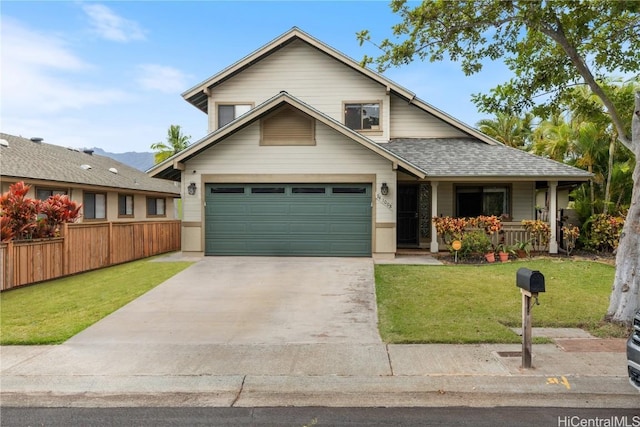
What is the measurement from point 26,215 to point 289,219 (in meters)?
7.36

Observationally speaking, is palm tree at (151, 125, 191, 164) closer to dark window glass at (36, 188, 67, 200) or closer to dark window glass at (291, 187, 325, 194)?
dark window glass at (36, 188, 67, 200)

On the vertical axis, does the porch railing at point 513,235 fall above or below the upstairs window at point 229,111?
below

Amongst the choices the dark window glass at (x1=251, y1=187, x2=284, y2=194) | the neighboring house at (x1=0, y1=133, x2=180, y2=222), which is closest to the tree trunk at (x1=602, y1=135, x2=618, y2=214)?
the dark window glass at (x1=251, y1=187, x2=284, y2=194)

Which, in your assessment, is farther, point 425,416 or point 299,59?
point 299,59

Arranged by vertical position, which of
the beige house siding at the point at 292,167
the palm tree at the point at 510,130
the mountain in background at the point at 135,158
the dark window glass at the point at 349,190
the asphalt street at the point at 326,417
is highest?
the mountain in background at the point at 135,158

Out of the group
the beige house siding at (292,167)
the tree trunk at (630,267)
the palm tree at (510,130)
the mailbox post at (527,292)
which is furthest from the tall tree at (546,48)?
the palm tree at (510,130)

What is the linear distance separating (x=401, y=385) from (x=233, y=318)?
3675 mm

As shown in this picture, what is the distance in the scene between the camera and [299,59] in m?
16.1

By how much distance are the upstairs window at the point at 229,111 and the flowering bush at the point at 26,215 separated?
23.8ft

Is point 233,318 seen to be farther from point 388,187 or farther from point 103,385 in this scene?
point 388,187

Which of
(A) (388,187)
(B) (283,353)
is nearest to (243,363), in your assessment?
(B) (283,353)

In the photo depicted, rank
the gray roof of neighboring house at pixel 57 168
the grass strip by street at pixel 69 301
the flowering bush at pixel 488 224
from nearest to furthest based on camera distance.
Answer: the grass strip by street at pixel 69 301
the flowering bush at pixel 488 224
the gray roof of neighboring house at pixel 57 168

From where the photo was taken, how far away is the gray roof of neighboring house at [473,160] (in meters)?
13.2

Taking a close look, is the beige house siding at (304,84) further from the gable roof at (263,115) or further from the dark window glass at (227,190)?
the dark window glass at (227,190)
